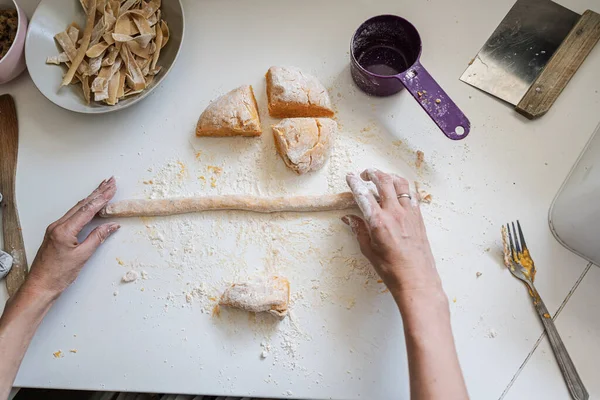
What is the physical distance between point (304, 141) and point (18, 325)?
2.83ft

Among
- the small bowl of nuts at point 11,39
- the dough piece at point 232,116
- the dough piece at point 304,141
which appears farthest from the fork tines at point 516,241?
the small bowl of nuts at point 11,39

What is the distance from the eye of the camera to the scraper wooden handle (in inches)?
45.6

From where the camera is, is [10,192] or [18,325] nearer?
[18,325]

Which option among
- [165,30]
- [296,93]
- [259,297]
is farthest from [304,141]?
[165,30]

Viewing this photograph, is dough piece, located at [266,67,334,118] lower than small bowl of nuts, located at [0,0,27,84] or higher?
higher

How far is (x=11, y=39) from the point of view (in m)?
1.20

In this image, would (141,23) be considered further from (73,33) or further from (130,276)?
(130,276)

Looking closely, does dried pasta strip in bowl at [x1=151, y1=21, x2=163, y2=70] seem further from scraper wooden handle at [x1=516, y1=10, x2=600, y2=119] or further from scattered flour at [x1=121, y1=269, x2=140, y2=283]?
scraper wooden handle at [x1=516, y1=10, x2=600, y2=119]

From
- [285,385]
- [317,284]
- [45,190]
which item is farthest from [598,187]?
[45,190]

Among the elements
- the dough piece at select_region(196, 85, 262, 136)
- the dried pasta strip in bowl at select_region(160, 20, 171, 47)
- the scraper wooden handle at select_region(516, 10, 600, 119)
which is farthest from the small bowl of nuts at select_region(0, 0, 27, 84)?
the scraper wooden handle at select_region(516, 10, 600, 119)

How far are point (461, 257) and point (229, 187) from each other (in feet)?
2.18

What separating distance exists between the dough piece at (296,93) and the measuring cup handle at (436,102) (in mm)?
222

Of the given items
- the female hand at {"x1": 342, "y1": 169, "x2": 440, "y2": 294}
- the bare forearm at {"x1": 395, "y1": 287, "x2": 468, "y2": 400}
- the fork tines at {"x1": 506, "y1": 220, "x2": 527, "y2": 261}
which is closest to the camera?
the bare forearm at {"x1": 395, "y1": 287, "x2": 468, "y2": 400}

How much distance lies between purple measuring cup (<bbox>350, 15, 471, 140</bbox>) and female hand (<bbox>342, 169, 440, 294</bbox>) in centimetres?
20
